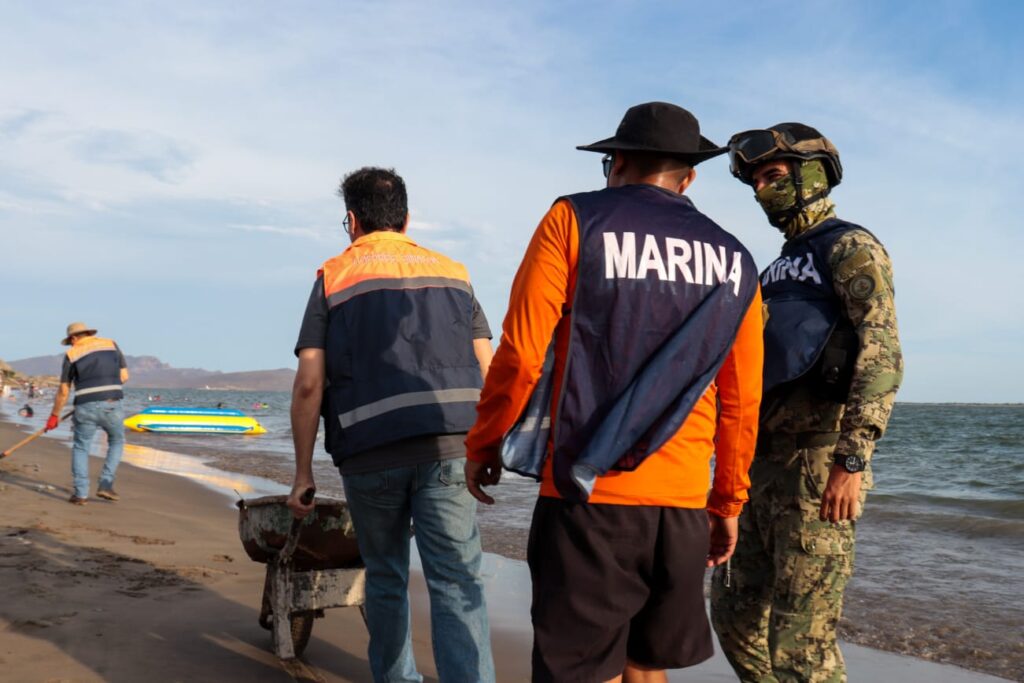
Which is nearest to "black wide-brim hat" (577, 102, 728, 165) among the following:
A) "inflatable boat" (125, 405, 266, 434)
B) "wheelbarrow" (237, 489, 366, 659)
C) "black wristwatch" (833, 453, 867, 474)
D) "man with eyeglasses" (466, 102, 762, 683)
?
"man with eyeglasses" (466, 102, 762, 683)

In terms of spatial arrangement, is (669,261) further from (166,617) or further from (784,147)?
(166,617)

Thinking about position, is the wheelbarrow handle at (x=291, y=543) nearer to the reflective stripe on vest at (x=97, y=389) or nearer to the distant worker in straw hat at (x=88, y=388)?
the distant worker in straw hat at (x=88, y=388)

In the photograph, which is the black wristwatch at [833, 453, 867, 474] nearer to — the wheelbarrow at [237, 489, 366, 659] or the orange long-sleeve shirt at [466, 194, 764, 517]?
the orange long-sleeve shirt at [466, 194, 764, 517]

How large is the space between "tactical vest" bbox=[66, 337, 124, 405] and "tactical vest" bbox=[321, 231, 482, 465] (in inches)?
275

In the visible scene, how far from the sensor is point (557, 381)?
2.16 metres

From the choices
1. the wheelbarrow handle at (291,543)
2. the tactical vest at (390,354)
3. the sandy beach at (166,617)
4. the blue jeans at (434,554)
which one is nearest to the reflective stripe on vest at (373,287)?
the tactical vest at (390,354)

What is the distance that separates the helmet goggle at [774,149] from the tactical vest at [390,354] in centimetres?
118

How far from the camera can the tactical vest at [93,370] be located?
943 centimetres

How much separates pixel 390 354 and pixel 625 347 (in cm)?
138

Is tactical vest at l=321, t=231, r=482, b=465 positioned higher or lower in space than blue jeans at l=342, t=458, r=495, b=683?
higher

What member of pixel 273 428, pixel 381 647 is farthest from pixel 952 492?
pixel 273 428

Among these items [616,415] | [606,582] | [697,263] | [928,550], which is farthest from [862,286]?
[928,550]

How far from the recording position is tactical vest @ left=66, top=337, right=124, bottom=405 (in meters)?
9.43

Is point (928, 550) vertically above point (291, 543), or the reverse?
point (291, 543)
